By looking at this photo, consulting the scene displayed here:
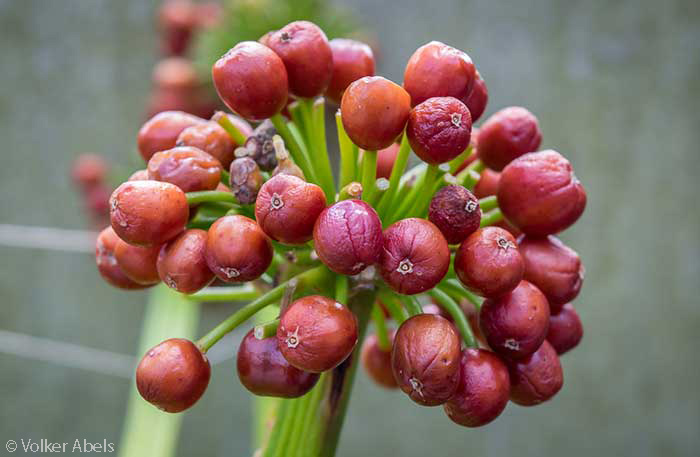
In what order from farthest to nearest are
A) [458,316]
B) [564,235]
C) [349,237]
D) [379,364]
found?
[564,235], [379,364], [458,316], [349,237]

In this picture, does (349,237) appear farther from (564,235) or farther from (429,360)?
(564,235)

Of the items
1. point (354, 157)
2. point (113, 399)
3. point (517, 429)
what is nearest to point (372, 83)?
point (354, 157)

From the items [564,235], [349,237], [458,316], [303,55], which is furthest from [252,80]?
[564,235]

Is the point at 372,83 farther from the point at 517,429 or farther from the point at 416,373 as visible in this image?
the point at 517,429

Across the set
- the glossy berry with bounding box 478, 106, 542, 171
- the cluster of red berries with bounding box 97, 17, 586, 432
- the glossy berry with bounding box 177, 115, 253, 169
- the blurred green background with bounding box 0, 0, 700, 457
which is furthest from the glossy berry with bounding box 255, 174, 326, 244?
the blurred green background with bounding box 0, 0, 700, 457

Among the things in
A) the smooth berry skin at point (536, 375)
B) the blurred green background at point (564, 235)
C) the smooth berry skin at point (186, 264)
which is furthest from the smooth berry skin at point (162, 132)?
the blurred green background at point (564, 235)

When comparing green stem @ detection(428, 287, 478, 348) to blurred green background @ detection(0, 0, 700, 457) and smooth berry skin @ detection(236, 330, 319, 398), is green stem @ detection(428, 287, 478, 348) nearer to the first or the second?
smooth berry skin @ detection(236, 330, 319, 398)
